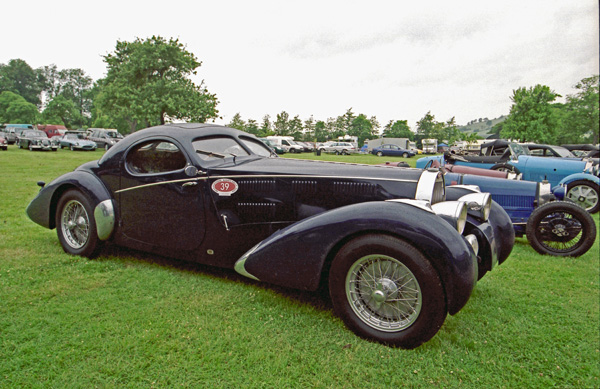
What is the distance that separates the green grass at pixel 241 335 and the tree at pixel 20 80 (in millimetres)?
110206

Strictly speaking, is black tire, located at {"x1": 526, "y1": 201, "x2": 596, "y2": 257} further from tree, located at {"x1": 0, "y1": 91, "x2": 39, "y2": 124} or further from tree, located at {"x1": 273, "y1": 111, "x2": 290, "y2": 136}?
tree, located at {"x1": 0, "y1": 91, "x2": 39, "y2": 124}

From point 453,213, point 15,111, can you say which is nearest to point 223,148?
point 453,213

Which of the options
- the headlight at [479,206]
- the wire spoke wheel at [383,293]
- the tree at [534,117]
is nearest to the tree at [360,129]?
the tree at [534,117]

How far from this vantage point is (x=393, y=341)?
242 cm

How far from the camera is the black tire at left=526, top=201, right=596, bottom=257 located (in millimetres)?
4574

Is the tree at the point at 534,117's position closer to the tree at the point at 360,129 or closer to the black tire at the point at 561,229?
the black tire at the point at 561,229

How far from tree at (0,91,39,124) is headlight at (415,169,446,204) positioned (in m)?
82.1

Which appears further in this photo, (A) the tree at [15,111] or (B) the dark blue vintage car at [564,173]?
(A) the tree at [15,111]

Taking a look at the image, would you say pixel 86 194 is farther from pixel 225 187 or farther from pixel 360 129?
pixel 360 129

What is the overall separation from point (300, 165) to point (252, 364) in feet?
6.11

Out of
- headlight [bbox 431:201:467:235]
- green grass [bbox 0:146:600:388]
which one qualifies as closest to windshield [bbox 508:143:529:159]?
green grass [bbox 0:146:600:388]

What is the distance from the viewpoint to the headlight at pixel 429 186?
110 inches

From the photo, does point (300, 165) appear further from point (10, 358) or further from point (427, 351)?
point (10, 358)

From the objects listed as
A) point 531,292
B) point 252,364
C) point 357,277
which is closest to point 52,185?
point 252,364
